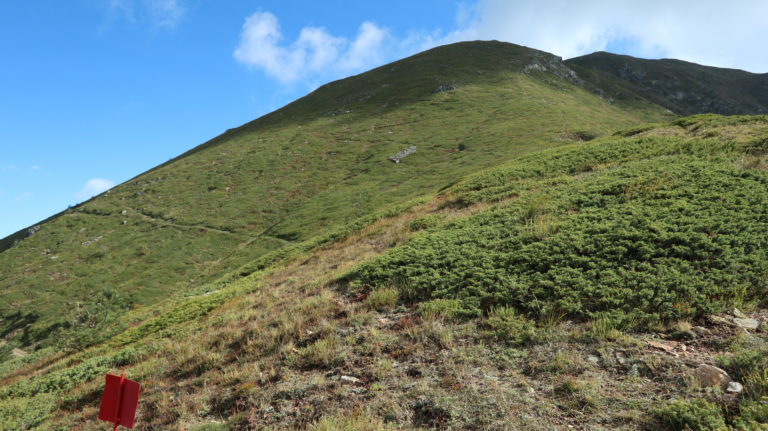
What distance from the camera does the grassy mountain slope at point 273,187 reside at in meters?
47.5

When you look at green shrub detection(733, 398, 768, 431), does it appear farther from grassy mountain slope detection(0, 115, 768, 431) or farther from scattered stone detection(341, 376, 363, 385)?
scattered stone detection(341, 376, 363, 385)

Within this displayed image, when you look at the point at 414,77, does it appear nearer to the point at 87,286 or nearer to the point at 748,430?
the point at 87,286

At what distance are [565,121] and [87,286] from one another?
82.5 metres

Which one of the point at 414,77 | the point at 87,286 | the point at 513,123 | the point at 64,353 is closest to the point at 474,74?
the point at 414,77

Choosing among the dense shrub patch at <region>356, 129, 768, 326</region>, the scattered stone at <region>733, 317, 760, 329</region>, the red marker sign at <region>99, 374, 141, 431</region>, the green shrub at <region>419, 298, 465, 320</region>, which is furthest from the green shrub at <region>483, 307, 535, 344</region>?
the red marker sign at <region>99, 374, 141, 431</region>

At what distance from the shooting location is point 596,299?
963 cm

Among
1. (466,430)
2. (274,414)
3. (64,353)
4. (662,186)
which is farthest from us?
(64,353)

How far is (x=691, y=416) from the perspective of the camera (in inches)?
228

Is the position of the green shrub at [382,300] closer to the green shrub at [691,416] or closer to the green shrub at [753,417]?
the green shrub at [691,416]

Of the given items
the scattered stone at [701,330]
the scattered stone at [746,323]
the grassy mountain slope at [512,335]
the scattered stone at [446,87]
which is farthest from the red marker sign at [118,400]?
the scattered stone at [446,87]

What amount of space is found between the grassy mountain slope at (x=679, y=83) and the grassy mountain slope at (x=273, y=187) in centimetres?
2438

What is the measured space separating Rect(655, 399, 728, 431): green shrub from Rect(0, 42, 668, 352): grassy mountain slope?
89.6ft

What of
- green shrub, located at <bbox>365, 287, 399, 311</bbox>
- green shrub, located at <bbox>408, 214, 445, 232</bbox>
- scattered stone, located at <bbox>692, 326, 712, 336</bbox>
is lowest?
scattered stone, located at <bbox>692, 326, 712, 336</bbox>

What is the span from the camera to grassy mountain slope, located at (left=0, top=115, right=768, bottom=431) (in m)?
6.90
